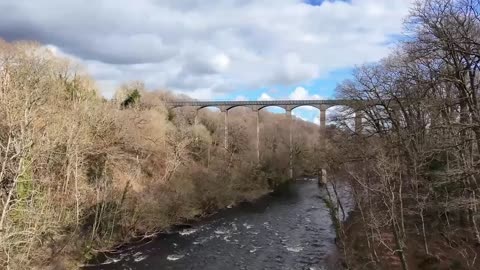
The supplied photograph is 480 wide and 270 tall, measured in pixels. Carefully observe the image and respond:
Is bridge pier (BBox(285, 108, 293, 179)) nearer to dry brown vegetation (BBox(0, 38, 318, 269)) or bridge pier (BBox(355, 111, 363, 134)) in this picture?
dry brown vegetation (BBox(0, 38, 318, 269))

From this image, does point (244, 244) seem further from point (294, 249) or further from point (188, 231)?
point (188, 231)

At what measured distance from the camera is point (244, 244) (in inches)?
960

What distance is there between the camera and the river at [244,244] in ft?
67.1

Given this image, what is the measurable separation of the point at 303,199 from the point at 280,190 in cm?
675

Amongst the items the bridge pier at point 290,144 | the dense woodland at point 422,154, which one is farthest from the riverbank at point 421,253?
the bridge pier at point 290,144

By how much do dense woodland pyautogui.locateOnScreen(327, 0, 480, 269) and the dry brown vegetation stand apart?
442 inches

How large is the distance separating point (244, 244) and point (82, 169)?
32.8 ft

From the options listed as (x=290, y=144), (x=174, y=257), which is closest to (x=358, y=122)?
(x=174, y=257)

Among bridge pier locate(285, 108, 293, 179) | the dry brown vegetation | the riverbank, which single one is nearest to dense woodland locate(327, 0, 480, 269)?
the riverbank

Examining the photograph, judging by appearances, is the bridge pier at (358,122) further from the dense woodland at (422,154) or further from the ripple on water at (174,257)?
the ripple on water at (174,257)

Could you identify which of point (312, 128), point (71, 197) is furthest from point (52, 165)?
point (312, 128)

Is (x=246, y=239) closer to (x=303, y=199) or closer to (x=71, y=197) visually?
(x=71, y=197)

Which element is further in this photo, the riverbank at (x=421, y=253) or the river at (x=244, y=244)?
the river at (x=244, y=244)

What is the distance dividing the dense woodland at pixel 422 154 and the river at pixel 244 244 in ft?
7.74
